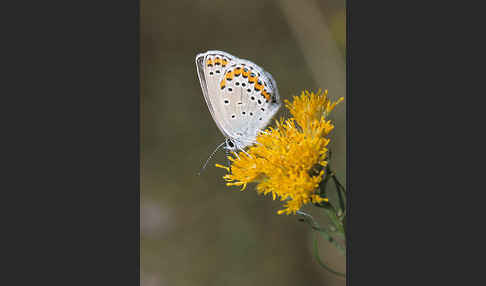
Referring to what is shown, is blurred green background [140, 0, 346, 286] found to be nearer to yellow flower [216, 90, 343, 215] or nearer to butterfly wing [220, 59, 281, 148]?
butterfly wing [220, 59, 281, 148]

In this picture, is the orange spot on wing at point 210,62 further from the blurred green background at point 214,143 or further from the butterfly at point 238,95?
the blurred green background at point 214,143

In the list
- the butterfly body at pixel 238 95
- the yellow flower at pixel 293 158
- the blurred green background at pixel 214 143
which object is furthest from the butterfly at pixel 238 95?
the blurred green background at pixel 214 143

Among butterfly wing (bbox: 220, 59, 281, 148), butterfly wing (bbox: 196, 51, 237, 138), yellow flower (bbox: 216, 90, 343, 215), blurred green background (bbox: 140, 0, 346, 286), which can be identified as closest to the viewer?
yellow flower (bbox: 216, 90, 343, 215)

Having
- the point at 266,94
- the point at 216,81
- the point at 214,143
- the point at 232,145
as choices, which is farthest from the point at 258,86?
the point at 214,143

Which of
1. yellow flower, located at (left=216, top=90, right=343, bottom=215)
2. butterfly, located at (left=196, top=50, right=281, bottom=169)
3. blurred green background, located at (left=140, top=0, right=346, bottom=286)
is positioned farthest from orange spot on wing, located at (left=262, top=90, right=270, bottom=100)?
blurred green background, located at (left=140, top=0, right=346, bottom=286)

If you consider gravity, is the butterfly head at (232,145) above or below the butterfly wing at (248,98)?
below

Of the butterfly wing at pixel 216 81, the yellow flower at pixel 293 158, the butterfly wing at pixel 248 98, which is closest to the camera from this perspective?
the yellow flower at pixel 293 158
